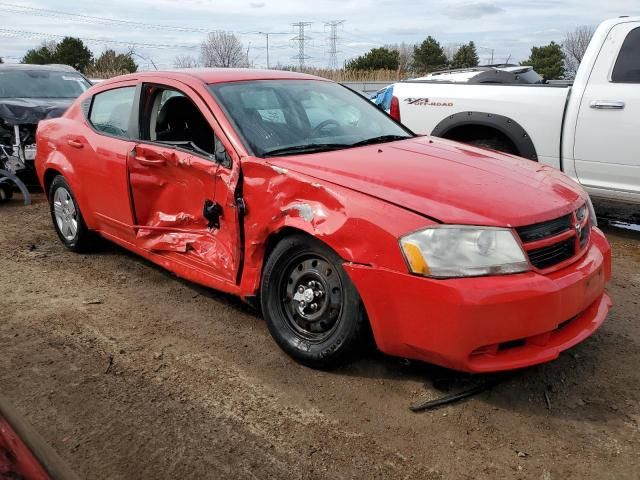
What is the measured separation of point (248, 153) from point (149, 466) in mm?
1742

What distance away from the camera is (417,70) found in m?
40.7

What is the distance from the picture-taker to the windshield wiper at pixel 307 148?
3.41 metres

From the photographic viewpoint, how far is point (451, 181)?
118 inches

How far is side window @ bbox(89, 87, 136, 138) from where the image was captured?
173 inches

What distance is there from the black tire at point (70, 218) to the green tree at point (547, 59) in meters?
29.6

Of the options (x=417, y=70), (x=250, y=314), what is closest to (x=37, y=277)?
(x=250, y=314)

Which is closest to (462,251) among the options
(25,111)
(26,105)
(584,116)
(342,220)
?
(342,220)

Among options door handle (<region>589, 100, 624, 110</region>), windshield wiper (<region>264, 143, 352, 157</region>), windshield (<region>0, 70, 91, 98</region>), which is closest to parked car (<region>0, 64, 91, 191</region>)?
windshield (<region>0, 70, 91, 98</region>)

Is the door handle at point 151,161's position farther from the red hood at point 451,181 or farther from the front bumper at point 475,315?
the front bumper at point 475,315

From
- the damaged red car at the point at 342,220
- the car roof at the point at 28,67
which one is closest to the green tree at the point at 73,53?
the car roof at the point at 28,67

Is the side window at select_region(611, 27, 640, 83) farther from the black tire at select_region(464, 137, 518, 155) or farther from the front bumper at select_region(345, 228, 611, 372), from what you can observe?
the front bumper at select_region(345, 228, 611, 372)

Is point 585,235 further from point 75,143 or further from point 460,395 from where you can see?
point 75,143

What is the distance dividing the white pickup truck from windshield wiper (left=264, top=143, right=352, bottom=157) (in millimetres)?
2768

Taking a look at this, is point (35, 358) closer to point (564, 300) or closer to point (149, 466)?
point (149, 466)
